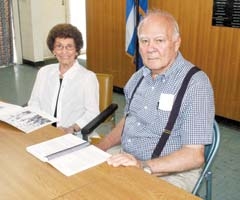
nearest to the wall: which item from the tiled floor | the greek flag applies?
the greek flag

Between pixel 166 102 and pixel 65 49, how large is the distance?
2.88ft

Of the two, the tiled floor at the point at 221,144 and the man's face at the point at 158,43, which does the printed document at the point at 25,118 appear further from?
the tiled floor at the point at 221,144

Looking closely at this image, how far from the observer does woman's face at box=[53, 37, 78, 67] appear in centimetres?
221


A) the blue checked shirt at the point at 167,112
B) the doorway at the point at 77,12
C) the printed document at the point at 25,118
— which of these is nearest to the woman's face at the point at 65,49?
the printed document at the point at 25,118

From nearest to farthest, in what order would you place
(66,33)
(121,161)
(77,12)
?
(121,161), (66,33), (77,12)

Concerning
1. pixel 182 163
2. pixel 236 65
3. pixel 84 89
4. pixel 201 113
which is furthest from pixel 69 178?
pixel 236 65

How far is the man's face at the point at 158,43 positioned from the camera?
5.39ft

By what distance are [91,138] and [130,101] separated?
1.74ft

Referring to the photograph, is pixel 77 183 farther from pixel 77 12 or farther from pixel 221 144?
pixel 77 12

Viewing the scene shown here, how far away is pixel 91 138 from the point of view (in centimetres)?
229

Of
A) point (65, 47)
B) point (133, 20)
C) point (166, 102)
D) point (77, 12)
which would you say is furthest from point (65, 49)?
point (77, 12)

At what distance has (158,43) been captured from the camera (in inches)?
66.0

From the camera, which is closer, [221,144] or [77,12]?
[221,144]

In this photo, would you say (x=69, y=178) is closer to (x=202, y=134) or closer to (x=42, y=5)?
(x=202, y=134)
